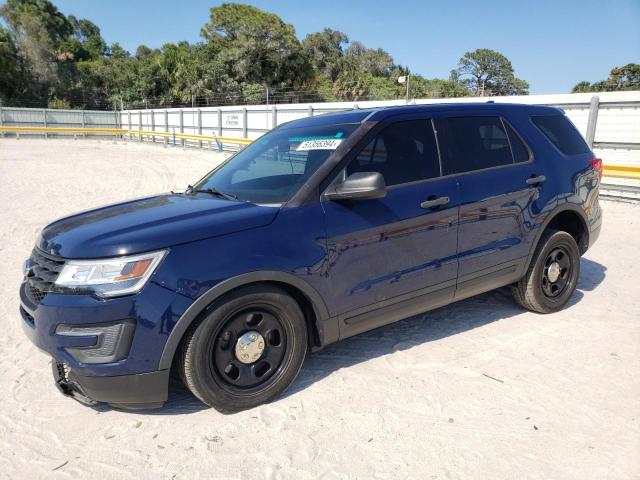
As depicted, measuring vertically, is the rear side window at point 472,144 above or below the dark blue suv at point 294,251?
above

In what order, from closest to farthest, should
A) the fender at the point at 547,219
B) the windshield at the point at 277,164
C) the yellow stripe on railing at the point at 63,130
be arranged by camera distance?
1. the windshield at the point at 277,164
2. the fender at the point at 547,219
3. the yellow stripe on railing at the point at 63,130

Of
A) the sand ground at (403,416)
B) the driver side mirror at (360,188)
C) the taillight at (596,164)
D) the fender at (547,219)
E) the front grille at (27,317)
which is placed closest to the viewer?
the sand ground at (403,416)

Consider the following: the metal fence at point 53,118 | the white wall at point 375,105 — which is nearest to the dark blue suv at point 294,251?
the white wall at point 375,105

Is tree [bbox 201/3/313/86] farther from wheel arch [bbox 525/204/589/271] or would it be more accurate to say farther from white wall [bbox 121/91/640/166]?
wheel arch [bbox 525/204/589/271]

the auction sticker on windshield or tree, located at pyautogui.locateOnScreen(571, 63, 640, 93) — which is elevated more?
tree, located at pyautogui.locateOnScreen(571, 63, 640, 93)

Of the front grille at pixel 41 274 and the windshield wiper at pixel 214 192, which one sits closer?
the front grille at pixel 41 274

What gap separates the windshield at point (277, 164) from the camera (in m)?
3.38

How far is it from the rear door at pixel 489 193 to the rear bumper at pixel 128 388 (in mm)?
2273

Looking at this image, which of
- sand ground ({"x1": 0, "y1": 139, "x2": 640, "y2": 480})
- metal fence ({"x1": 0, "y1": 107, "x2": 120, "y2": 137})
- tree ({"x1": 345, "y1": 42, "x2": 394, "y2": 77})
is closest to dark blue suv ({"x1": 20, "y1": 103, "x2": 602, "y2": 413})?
sand ground ({"x1": 0, "y1": 139, "x2": 640, "y2": 480})

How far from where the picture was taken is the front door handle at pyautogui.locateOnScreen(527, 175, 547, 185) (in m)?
4.17

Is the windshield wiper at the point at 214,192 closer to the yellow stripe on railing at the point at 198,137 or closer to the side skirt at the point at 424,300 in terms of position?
the side skirt at the point at 424,300

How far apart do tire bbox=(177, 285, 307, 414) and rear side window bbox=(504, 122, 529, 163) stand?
2355mm

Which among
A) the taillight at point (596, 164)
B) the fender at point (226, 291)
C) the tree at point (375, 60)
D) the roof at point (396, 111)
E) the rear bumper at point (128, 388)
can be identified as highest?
the tree at point (375, 60)

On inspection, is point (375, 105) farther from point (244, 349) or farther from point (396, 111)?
point (244, 349)
